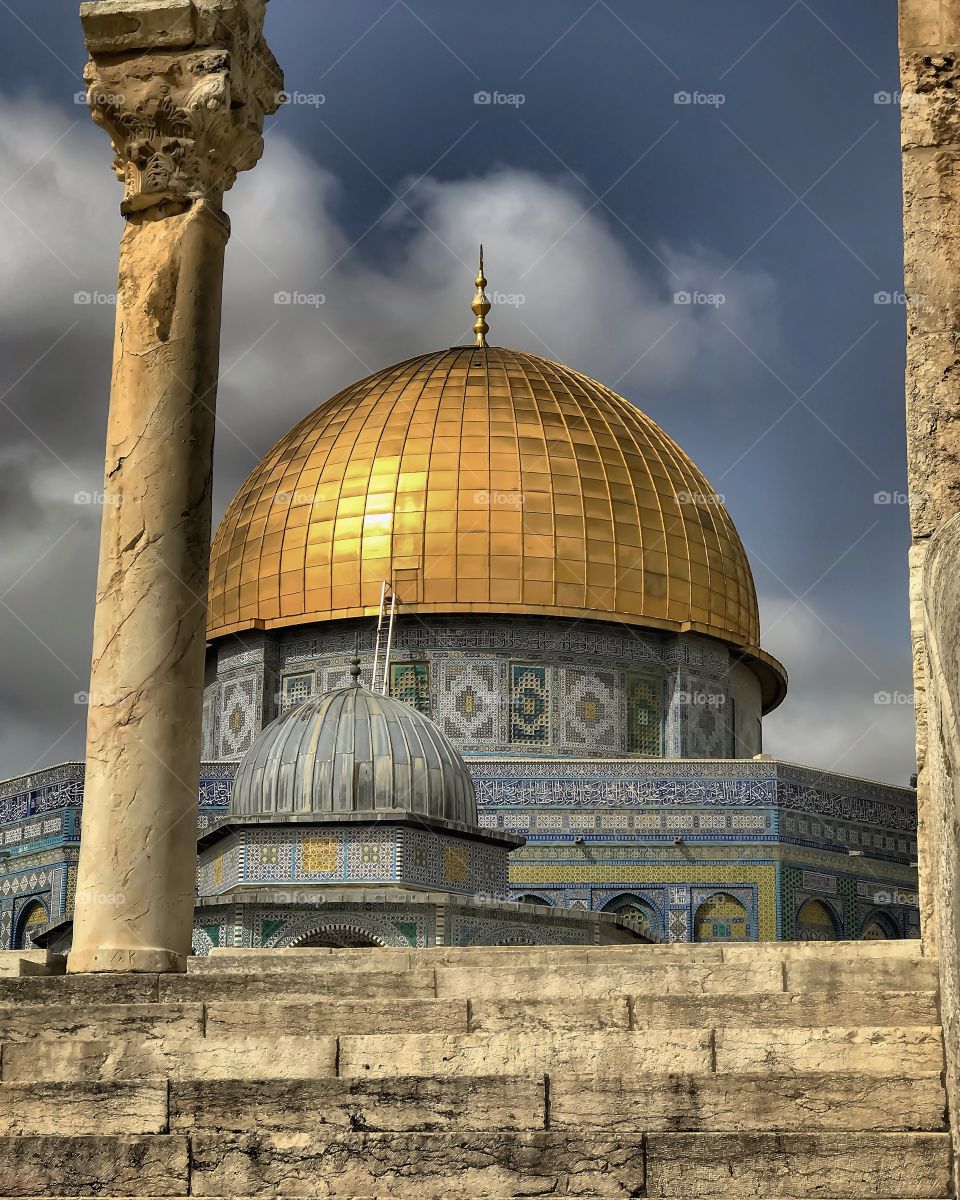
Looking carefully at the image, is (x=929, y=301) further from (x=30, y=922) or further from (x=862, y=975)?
(x=30, y=922)

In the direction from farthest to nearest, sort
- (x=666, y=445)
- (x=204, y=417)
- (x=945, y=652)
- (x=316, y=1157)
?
(x=666, y=445) → (x=204, y=417) → (x=316, y=1157) → (x=945, y=652)

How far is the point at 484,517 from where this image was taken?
26.8m

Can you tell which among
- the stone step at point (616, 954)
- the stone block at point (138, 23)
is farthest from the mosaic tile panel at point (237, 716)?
the stone step at point (616, 954)

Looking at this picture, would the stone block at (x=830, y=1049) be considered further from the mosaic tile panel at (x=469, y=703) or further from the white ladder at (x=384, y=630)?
the mosaic tile panel at (x=469, y=703)

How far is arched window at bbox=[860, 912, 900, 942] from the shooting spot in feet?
81.3

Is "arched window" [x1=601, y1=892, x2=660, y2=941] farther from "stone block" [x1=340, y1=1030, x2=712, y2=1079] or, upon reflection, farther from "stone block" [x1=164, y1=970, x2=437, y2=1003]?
"stone block" [x1=340, y1=1030, x2=712, y2=1079]

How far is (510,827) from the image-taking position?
24.1m

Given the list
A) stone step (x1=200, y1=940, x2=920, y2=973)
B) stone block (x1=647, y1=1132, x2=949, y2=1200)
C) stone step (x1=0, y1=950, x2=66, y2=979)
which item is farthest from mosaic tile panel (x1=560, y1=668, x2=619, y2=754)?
stone block (x1=647, y1=1132, x2=949, y2=1200)

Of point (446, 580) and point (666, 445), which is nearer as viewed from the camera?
point (446, 580)

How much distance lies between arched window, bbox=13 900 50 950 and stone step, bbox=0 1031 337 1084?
18072 mm

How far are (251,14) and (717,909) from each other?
55.5ft

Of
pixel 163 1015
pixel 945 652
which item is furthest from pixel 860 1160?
pixel 163 1015

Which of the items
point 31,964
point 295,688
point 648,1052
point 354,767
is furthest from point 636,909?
point 648,1052

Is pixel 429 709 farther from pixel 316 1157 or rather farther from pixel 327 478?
pixel 316 1157
